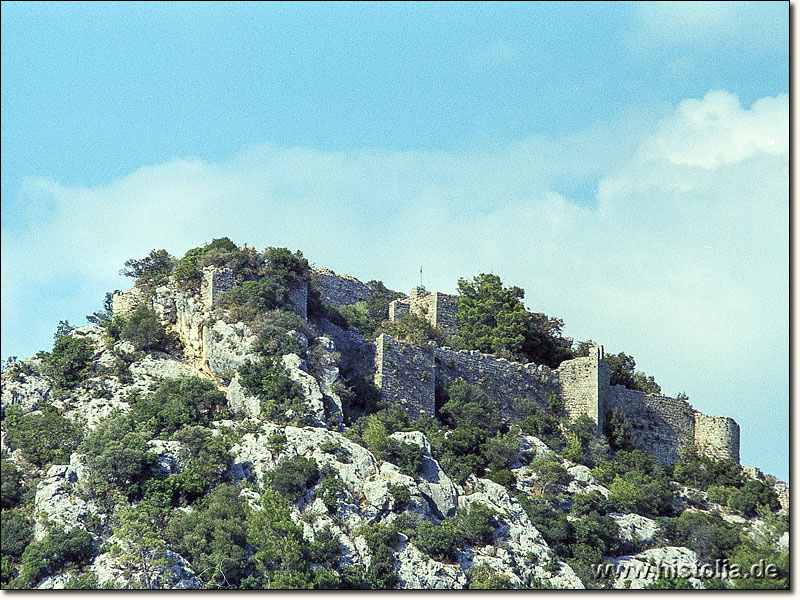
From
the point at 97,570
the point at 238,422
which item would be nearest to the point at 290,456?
the point at 238,422

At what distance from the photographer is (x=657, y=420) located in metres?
57.9

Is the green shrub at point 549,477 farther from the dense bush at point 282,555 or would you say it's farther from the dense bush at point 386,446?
the dense bush at point 282,555

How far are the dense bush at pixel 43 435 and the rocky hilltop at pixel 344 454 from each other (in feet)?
0.27

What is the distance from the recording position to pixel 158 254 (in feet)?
188

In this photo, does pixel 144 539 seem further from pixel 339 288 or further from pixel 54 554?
pixel 339 288

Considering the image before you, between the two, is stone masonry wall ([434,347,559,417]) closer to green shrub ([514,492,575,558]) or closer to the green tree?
green shrub ([514,492,575,558])

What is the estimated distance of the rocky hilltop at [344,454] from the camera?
43.8 metres

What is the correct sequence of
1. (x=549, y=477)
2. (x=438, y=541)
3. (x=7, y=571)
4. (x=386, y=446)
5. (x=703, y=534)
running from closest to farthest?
(x=7, y=571) < (x=438, y=541) < (x=386, y=446) < (x=703, y=534) < (x=549, y=477)

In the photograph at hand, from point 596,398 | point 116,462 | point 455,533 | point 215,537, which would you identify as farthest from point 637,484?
point 116,462

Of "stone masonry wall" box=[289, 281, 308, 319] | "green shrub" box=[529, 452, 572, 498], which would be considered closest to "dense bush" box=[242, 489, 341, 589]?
"green shrub" box=[529, 452, 572, 498]

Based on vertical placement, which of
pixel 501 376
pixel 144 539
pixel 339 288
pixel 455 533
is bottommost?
pixel 144 539

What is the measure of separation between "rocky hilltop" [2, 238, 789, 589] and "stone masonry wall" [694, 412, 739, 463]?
0.08m

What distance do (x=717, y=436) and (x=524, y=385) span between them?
7.57 m

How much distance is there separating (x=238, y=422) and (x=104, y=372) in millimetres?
5452
